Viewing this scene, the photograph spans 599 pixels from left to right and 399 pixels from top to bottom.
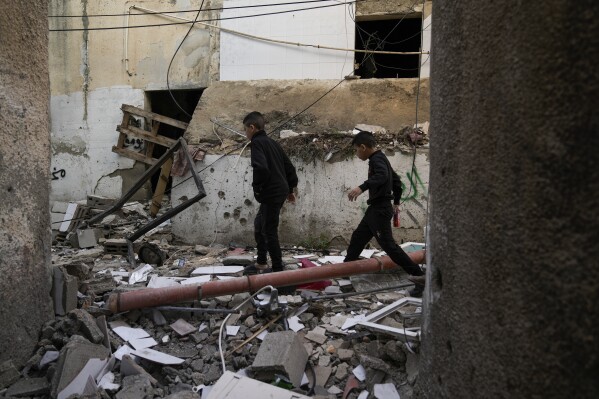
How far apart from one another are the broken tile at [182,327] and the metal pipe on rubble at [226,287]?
188 mm

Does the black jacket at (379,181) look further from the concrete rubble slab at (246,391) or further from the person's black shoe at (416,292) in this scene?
the concrete rubble slab at (246,391)

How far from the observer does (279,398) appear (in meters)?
2.44

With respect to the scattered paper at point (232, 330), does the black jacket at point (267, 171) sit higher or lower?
higher

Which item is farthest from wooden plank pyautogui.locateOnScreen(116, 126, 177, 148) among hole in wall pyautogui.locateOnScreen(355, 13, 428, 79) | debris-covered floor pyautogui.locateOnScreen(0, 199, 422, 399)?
debris-covered floor pyautogui.locateOnScreen(0, 199, 422, 399)

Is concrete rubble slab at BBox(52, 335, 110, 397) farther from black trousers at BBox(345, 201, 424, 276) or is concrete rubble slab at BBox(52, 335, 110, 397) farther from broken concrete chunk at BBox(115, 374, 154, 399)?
black trousers at BBox(345, 201, 424, 276)

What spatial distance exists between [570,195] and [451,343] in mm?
780

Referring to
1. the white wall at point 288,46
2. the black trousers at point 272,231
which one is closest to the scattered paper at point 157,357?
the black trousers at point 272,231

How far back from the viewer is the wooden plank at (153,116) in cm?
922

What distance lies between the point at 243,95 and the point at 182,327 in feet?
18.8

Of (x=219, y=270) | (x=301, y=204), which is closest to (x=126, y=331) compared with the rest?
(x=219, y=270)

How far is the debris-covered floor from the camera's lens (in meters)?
2.77

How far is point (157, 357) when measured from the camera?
3.23 meters

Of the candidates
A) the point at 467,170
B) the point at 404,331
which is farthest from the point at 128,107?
the point at 467,170

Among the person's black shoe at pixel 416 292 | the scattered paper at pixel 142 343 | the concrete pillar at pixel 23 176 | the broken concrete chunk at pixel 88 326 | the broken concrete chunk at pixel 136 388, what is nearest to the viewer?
the broken concrete chunk at pixel 136 388
